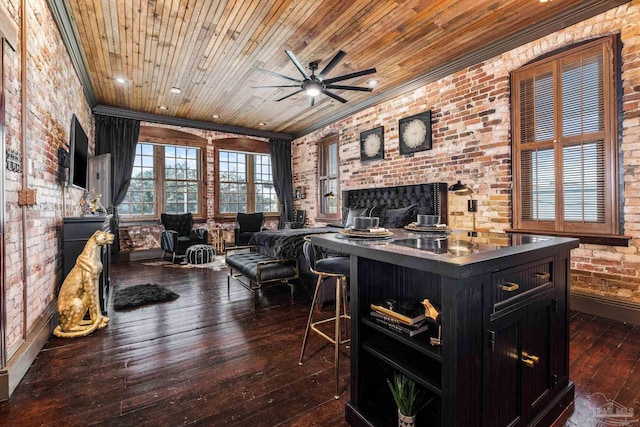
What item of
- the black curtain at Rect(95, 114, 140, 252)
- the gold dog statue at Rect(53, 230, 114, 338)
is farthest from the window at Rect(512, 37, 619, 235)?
the black curtain at Rect(95, 114, 140, 252)

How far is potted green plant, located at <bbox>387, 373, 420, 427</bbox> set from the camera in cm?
122

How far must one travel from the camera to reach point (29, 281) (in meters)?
2.17

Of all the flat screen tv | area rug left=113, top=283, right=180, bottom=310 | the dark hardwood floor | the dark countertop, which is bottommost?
the dark hardwood floor

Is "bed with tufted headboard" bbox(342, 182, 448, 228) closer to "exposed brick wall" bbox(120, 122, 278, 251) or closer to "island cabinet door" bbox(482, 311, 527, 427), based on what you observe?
"island cabinet door" bbox(482, 311, 527, 427)

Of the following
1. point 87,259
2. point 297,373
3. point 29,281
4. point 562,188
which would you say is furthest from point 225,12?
point 562,188

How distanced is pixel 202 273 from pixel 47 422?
10.9 feet

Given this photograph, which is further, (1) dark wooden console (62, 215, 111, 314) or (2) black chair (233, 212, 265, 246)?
(2) black chair (233, 212, 265, 246)

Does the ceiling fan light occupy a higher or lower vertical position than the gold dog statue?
higher

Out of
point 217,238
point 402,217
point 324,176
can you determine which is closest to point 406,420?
point 402,217

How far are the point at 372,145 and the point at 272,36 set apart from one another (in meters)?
2.64

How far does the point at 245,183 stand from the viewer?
7734 millimetres

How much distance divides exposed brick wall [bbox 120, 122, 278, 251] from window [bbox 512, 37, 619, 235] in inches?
232

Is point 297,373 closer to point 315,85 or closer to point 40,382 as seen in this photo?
point 40,382

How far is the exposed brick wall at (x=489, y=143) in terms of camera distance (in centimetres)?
266
